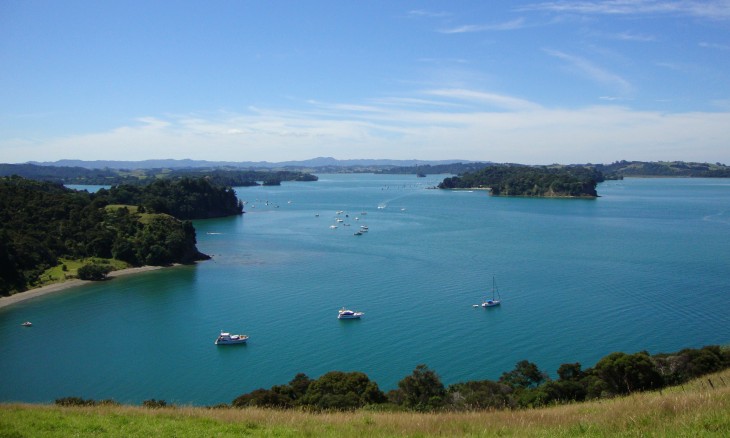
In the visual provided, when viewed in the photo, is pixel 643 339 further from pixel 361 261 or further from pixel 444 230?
pixel 444 230

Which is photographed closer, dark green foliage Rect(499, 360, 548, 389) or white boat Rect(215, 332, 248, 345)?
dark green foliage Rect(499, 360, 548, 389)

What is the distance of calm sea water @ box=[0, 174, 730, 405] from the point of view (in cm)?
2275

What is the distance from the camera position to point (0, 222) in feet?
144

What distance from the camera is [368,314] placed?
29766mm

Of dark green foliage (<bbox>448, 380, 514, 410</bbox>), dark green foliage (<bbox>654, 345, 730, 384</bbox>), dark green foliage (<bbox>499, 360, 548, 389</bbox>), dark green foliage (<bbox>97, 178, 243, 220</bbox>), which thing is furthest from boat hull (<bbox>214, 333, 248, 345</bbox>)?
dark green foliage (<bbox>97, 178, 243, 220</bbox>)

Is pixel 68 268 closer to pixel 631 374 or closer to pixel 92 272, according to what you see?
pixel 92 272

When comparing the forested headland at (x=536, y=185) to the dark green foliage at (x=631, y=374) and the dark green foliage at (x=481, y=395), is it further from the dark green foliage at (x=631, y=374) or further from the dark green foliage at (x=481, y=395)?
the dark green foliage at (x=481, y=395)

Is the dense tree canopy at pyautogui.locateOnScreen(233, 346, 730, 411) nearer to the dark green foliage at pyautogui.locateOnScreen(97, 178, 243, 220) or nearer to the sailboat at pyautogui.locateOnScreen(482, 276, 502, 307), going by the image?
the sailboat at pyautogui.locateOnScreen(482, 276, 502, 307)

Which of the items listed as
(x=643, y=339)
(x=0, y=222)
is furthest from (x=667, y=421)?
(x=0, y=222)

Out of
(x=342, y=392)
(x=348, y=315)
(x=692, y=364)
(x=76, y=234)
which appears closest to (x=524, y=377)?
(x=692, y=364)

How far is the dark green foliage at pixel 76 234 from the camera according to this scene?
4000 centimetres

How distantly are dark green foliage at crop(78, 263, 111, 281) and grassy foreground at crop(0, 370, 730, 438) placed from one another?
34.2 m

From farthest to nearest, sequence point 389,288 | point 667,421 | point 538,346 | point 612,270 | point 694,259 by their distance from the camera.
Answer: point 694,259, point 612,270, point 389,288, point 538,346, point 667,421

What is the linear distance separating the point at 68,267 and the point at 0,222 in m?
7.61
